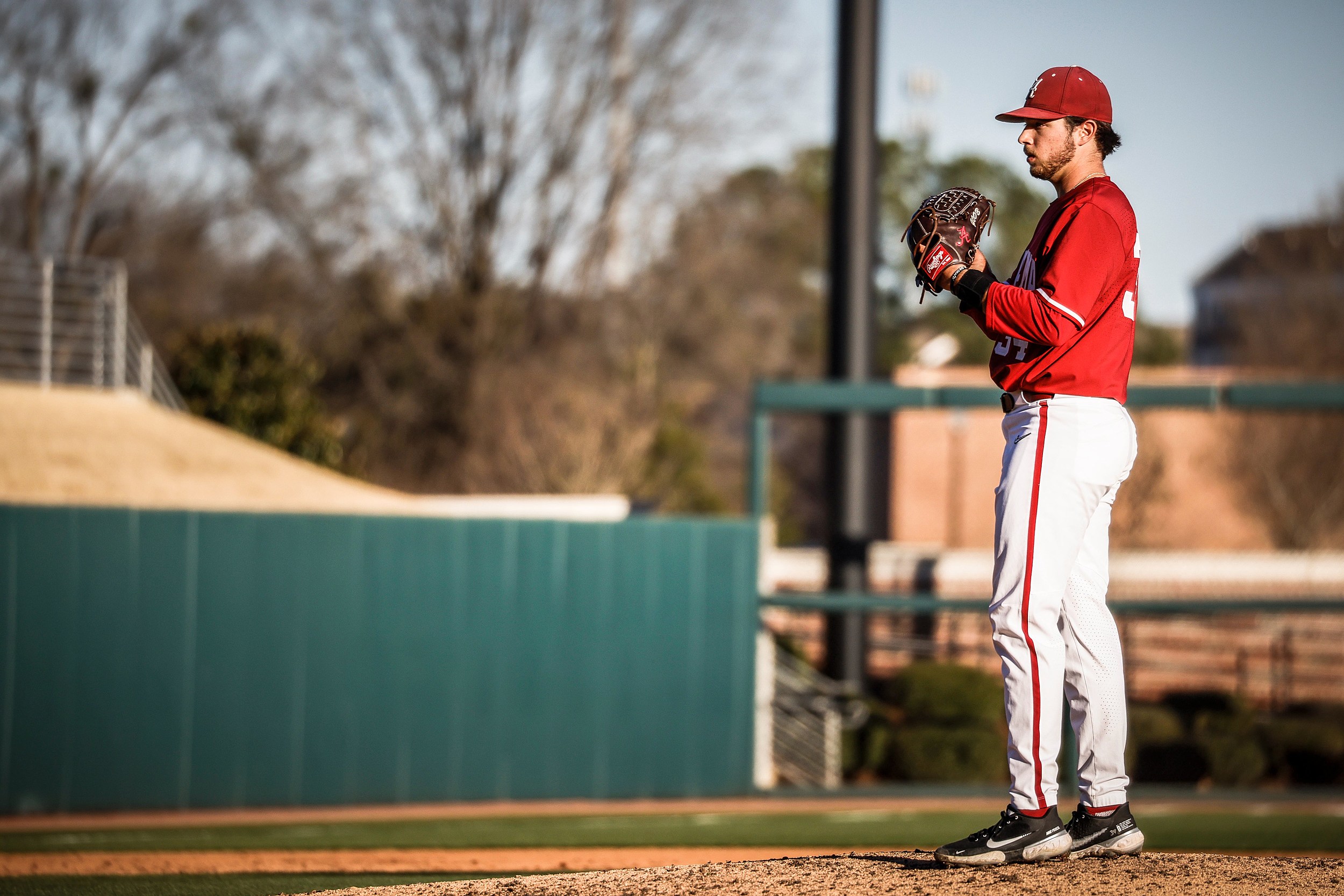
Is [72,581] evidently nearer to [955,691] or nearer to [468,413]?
[955,691]

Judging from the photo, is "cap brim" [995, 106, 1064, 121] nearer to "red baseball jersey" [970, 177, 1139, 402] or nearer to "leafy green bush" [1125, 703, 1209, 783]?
"red baseball jersey" [970, 177, 1139, 402]

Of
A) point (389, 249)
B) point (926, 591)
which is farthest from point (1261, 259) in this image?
point (389, 249)

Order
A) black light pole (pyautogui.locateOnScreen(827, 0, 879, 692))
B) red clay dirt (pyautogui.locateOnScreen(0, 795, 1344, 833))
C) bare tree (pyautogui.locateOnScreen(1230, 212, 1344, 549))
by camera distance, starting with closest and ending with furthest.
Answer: red clay dirt (pyautogui.locateOnScreen(0, 795, 1344, 833))
black light pole (pyautogui.locateOnScreen(827, 0, 879, 692))
bare tree (pyautogui.locateOnScreen(1230, 212, 1344, 549))

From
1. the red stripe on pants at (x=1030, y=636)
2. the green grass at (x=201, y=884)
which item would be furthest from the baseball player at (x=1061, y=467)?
the green grass at (x=201, y=884)

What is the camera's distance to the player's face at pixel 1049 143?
12.3 feet

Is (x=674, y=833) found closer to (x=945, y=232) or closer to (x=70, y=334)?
Result: (x=945, y=232)

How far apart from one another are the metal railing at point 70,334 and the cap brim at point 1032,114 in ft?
42.0

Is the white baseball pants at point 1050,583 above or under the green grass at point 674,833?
above

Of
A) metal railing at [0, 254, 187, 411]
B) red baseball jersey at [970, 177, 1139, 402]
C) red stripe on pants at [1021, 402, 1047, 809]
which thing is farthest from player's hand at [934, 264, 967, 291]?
metal railing at [0, 254, 187, 411]

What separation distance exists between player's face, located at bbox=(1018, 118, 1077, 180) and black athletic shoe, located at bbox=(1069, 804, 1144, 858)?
1870mm

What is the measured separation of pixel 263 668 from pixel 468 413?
17.9m

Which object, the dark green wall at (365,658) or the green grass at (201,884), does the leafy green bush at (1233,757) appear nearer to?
the dark green wall at (365,658)

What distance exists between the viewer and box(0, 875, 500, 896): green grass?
4840 mm

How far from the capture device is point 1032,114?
12.2 feet
